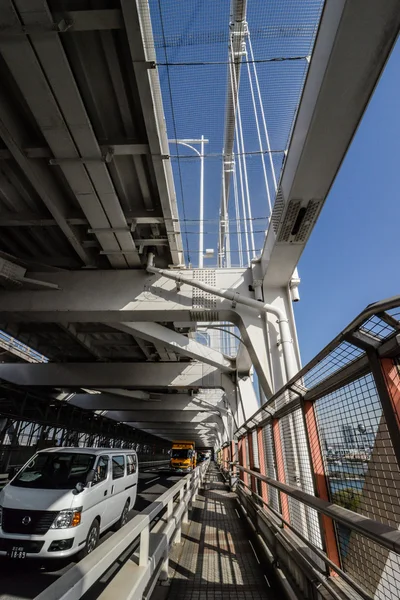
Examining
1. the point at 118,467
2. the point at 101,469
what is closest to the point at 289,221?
the point at 101,469

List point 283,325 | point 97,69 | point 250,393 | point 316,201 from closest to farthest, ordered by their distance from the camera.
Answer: point 97,69 → point 316,201 → point 283,325 → point 250,393

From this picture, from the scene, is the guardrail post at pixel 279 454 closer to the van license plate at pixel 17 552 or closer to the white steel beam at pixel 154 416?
the van license plate at pixel 17 552

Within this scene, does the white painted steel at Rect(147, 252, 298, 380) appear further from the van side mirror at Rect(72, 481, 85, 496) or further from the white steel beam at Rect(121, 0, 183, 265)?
the van side mirror at Rect(72, 481, 85, 496)

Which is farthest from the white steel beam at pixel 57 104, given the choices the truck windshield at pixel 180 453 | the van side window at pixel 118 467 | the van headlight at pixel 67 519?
the truck windshield at pixel 180 453

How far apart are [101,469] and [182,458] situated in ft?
67.7

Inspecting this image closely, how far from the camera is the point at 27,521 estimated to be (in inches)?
164

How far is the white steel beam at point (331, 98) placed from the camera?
96.3 inches

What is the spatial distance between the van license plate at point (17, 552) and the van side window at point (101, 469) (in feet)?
4.17

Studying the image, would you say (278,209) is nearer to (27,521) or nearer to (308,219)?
(308,219)

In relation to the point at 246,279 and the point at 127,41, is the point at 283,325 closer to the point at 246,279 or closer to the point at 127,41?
the point at 246,279

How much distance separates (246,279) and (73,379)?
9485mm

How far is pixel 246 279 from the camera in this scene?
6785mm

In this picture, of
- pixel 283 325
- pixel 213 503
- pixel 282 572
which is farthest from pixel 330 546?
pixel 213 503

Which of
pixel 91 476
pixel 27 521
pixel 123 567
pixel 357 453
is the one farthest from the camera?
pixel 91 476
